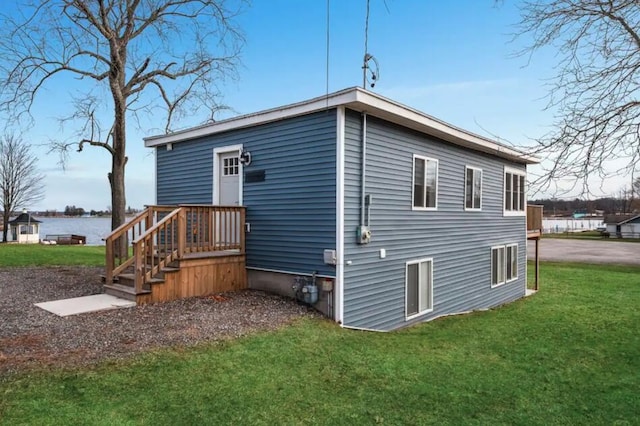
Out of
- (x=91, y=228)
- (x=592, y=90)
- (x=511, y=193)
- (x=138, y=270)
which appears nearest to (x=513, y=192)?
(x=511, y=193)

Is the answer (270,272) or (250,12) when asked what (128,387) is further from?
(250,12)

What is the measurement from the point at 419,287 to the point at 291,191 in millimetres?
3739

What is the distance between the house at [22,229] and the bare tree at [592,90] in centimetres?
4210

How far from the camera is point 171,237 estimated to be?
813 centimetres

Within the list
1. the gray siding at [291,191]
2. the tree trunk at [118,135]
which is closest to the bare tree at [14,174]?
the tree trunk at [118,135]

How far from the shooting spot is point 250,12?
1488 centimetres

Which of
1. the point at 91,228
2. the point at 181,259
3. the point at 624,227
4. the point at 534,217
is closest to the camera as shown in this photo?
the point at 181,259

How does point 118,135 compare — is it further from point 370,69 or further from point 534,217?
point 534,217

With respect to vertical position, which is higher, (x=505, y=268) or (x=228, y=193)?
(x=228, y=193)

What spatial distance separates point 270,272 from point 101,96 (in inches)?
468

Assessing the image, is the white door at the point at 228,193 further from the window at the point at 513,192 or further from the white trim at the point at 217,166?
the window at the point at 513,192

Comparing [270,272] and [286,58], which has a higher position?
[286,58]

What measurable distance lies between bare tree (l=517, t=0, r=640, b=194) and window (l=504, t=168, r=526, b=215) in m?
9.65

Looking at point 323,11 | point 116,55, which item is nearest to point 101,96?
point 116,55
